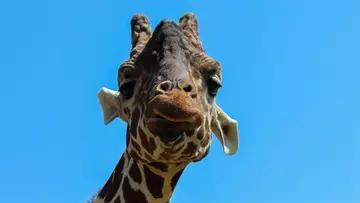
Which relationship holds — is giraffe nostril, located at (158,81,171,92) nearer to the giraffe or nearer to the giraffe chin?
the giraffe

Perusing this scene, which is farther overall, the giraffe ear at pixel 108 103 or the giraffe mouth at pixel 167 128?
the giraffe ear at pixel 108 103

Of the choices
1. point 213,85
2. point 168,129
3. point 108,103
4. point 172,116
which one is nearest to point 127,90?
point 108,103

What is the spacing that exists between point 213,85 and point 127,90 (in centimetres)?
78

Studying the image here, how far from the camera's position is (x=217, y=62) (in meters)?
4.53

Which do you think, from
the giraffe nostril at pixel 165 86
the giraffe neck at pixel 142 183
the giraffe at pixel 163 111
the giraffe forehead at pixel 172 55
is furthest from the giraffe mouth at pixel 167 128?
the giraffe neck at pixel 142 183

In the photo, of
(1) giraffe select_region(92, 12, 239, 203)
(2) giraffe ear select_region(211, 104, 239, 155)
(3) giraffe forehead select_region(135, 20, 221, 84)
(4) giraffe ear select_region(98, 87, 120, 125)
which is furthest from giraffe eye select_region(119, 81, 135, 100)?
(2) giraffe ear select_region(211, 104, 239, 155)

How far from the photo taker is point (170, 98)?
3559 millimetres

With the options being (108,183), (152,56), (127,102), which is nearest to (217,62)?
(152,56)

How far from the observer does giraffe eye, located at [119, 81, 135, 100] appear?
15.0ft

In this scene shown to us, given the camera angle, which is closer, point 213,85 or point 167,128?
point 167,128

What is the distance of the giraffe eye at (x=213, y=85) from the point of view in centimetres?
448

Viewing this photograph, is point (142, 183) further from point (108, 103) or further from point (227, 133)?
point (227, 133)

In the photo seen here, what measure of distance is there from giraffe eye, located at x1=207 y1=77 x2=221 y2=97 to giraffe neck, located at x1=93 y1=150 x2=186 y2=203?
2.24 ft

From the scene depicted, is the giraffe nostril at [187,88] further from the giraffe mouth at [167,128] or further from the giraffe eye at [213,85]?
the giraffe eye at [213,85]
